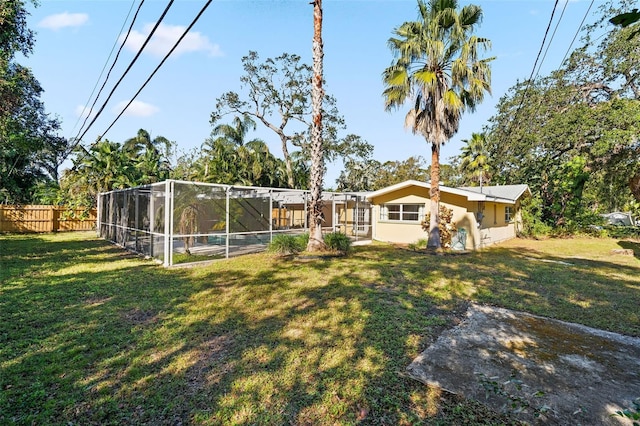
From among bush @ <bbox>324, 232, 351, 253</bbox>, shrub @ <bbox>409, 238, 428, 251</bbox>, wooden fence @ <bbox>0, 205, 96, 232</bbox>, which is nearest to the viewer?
bush @ <bbox>324, 232, 351, 253</bbox>

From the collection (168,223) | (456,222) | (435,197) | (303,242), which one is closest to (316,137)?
(303,242)

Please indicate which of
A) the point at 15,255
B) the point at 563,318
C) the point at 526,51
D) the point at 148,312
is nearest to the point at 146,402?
the point at 148,312

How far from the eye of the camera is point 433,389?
2928 mm

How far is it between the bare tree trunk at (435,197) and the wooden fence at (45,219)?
20.9 meters

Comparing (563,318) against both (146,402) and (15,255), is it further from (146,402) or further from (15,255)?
(15,255)

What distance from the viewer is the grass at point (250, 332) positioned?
265cm

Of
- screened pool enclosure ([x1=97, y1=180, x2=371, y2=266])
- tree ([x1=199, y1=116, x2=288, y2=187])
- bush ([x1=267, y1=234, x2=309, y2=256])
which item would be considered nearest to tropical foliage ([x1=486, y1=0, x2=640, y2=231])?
bush ([x1=267, y1=234, x2=309, y2=256])

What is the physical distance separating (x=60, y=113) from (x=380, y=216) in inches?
941

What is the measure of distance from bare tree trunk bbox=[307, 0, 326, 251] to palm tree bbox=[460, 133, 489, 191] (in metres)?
17.1

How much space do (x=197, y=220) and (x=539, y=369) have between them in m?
8.32

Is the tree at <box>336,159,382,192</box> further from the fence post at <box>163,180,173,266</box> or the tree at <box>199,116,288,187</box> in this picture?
the fence post at <box>163,180,173,266</box>

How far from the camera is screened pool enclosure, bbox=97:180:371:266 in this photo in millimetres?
8273

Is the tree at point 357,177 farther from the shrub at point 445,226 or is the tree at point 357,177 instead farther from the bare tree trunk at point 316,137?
the bare tree trunk at point 316,137

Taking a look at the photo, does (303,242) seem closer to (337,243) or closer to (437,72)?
(337,243)
